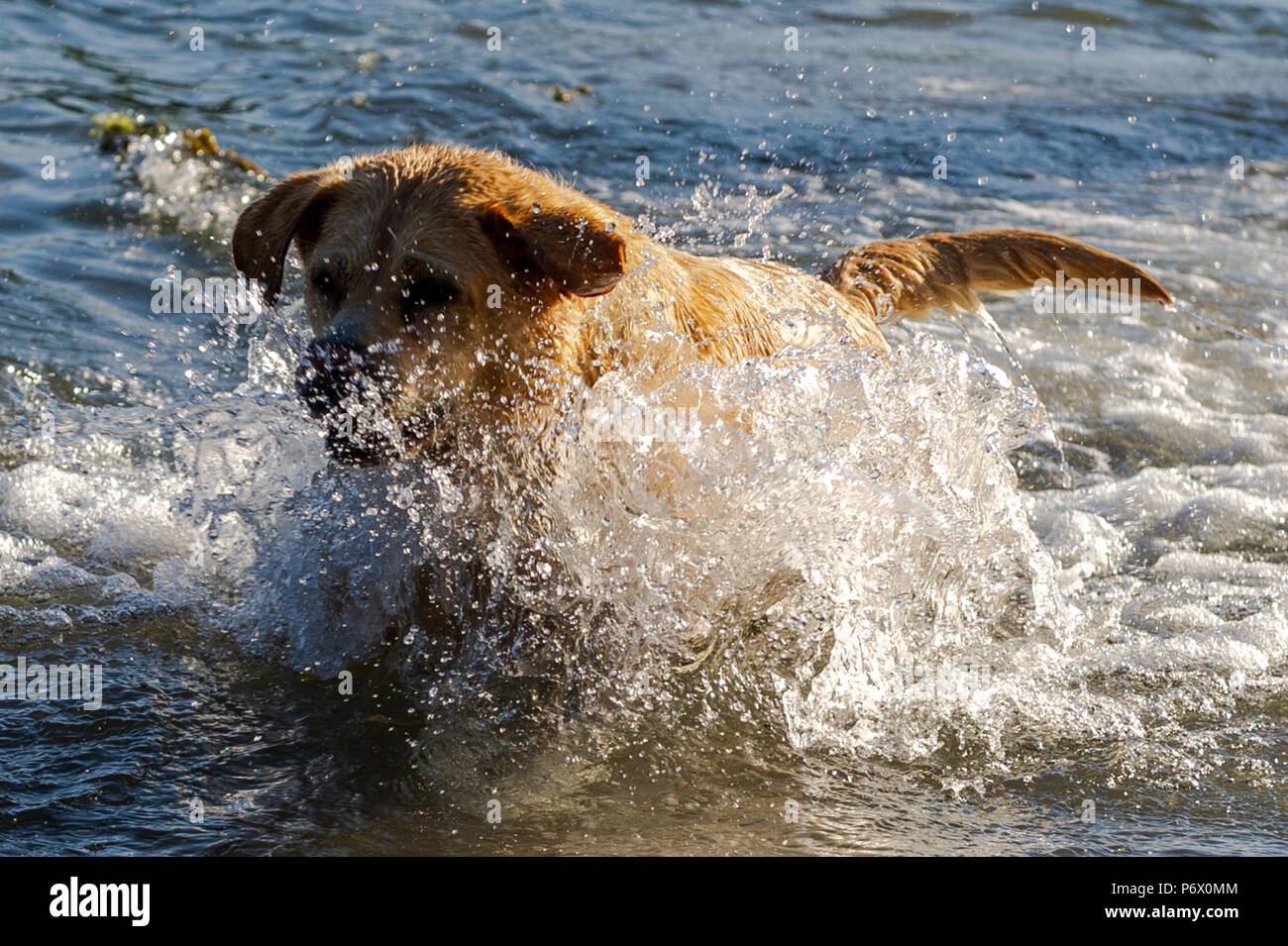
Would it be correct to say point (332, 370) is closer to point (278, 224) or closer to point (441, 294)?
point (441, 294)

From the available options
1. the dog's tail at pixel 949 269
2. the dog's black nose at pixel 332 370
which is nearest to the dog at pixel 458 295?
the dog's black nose at pixel 332 370

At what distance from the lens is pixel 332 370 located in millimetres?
3756

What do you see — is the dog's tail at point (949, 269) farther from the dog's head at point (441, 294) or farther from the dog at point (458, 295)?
the dog's head at point (441, 294)

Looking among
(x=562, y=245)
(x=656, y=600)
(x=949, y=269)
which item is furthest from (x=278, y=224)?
(x=949, y=269)

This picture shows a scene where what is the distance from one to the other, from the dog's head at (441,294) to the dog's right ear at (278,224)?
6.2 inches

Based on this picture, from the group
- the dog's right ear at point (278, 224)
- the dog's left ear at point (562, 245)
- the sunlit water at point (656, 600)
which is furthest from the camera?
the dog's right ear at point (278, 224)

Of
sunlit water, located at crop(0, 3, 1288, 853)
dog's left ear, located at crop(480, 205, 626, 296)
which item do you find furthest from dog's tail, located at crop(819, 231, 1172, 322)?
dog's left ear, located at crop(480, 205, 626, 296)

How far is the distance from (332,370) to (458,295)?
436 mm

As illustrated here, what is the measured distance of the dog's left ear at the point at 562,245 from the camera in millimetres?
3773

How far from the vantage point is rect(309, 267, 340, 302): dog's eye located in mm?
4023

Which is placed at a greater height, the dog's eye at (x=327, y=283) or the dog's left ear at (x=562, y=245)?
Answer: the dog's left ear at (x=562, y=245)
